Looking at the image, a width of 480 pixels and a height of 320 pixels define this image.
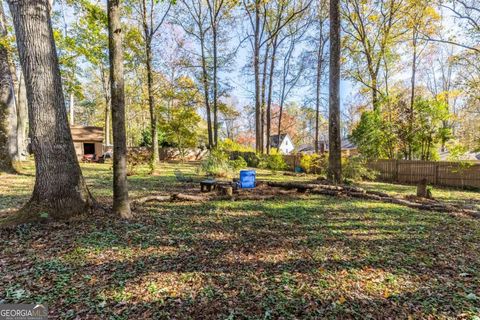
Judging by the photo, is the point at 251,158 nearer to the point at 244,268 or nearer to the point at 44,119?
the point at 44,119

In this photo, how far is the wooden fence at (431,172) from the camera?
995 centimetres

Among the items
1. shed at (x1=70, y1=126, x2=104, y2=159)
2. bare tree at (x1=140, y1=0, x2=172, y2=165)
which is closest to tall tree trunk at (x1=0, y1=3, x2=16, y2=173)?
bare tree at (x1=140, y1=0, x2=172, y2=165)

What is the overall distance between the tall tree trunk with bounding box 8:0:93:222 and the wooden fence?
498 inches

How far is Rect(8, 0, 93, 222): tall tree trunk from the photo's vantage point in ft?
11.3

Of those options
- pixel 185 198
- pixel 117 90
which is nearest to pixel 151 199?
pixel 185 198

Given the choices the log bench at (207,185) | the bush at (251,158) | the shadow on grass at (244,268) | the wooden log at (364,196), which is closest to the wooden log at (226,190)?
the log bench at (207,185)

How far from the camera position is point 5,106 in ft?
27.0

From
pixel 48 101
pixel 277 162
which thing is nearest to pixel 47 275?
pixel 48 101

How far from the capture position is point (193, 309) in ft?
6.49

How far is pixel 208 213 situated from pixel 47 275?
8.85 feet

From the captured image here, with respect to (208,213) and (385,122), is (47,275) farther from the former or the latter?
(385,122)

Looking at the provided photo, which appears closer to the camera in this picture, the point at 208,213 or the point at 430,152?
the point at 208,213

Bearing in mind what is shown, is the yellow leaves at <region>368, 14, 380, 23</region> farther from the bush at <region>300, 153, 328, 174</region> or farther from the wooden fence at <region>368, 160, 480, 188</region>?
the bush at <region>300, 153, 328, 174</region>

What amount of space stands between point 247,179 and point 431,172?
914cm
